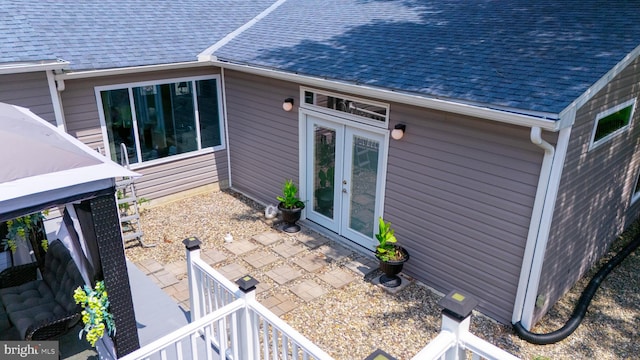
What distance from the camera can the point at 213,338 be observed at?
14.9 ft

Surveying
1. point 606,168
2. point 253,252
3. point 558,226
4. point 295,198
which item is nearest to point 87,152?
point 253,252

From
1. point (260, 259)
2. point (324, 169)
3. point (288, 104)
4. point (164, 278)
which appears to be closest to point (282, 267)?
point (260, 259)

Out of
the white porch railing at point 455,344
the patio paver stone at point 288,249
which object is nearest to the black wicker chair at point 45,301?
the patio paver stone at point 288,249

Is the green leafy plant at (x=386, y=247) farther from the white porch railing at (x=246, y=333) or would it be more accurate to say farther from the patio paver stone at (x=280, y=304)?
the white porch railing at (x=246, y=333)

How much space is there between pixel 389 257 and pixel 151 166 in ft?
15.9

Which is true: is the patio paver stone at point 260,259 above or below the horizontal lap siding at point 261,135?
below

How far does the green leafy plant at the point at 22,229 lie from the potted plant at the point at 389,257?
13.4ft

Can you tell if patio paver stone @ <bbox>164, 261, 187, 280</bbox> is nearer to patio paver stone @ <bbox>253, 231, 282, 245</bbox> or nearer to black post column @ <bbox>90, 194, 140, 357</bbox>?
patio paver stone @ <bbox>253, 231, 282, 245</bbox>

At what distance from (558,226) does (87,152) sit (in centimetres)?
502

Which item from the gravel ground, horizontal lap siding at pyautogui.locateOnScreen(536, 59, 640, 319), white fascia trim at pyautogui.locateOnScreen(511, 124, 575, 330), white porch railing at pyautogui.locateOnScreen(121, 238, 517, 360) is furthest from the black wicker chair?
horizontal lap siding at pyautogui.locateOnScreen(536, 59, 640, 319)

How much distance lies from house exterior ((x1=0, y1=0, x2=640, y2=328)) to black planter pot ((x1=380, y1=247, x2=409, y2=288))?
33cm

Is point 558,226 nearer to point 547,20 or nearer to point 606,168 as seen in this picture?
point 606,168

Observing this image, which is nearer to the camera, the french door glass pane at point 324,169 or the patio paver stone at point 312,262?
the patio paver stone at point 312,262

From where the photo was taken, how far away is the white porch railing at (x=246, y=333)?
2939 mm
